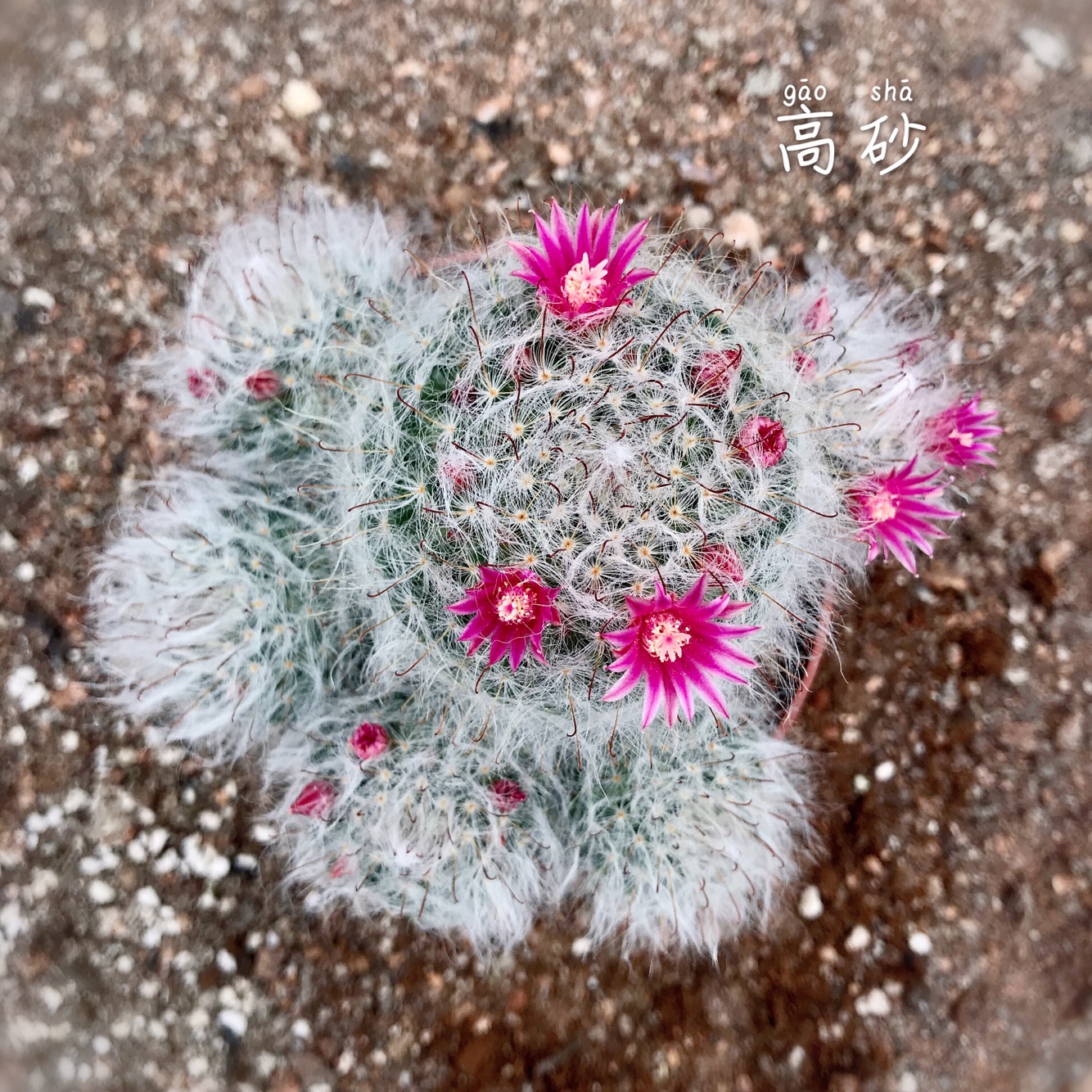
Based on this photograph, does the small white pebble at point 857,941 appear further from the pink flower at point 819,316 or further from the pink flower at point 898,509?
the pink flower at point 819,316

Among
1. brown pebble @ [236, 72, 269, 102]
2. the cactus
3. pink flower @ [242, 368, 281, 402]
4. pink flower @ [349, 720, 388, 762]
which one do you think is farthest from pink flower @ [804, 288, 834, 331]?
brown pebble @ [236, 72, 269, 102]

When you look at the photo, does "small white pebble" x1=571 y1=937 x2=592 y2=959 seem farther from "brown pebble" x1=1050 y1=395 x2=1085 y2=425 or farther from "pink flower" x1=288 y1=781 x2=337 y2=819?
"brown pebble" x1=1050 y1=395 x2=1085 y2=425

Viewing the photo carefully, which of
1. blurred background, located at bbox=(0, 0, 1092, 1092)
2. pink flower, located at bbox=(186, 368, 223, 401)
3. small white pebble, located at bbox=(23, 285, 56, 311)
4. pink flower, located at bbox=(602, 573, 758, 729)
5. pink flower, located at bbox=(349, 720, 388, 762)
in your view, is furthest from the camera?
small white pebble, located at bbox=(23, 285, 56, 311)

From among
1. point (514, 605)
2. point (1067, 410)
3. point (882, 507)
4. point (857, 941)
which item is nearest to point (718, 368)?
point (882, 507)

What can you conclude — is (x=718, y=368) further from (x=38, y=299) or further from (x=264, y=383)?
(x=38, y=299)

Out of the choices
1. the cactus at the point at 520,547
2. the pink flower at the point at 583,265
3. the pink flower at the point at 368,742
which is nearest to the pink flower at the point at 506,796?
the cactus at the point at 520,547

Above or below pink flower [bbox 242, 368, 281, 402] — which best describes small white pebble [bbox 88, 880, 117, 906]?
below

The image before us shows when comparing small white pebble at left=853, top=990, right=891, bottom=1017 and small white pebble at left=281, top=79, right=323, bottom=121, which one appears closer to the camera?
small white pebble at left=853, top=990, right=891, bottom=1017

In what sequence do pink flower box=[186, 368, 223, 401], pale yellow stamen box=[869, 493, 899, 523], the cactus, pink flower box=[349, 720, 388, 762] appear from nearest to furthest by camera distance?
the cactus, pale yellow stamen box=[869, 493, 899, 523], pink flower box=[349, 720, 388, 762], pink flower box=[186, 368, 223, 401]
